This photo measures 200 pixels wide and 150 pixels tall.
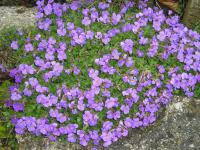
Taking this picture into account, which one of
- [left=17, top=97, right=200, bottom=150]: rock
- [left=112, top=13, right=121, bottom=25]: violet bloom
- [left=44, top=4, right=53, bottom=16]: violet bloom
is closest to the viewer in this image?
[left=17, top=97, right=200, bottom=150]: rock

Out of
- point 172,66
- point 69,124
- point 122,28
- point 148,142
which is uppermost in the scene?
point 122,28

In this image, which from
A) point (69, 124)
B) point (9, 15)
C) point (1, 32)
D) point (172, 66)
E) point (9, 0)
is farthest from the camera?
point (9, 0)

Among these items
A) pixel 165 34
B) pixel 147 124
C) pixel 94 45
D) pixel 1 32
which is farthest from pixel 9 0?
pixel 147 124

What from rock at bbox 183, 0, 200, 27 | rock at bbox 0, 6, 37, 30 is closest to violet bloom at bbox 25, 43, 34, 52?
rock at bbox 0, 6, 37, 30

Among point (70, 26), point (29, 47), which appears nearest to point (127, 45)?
point (70, 26)

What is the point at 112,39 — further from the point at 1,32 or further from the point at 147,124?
the point at 1,32

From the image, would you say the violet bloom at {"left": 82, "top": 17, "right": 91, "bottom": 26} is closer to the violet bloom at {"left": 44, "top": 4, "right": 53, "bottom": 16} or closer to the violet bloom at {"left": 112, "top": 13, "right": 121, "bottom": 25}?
the violet bloom at {"left": 112, "top": 13, "right": 121, "bottom": 25}

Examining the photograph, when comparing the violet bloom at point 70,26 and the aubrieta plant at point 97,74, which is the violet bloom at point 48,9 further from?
the violet bloom at point 70,26
